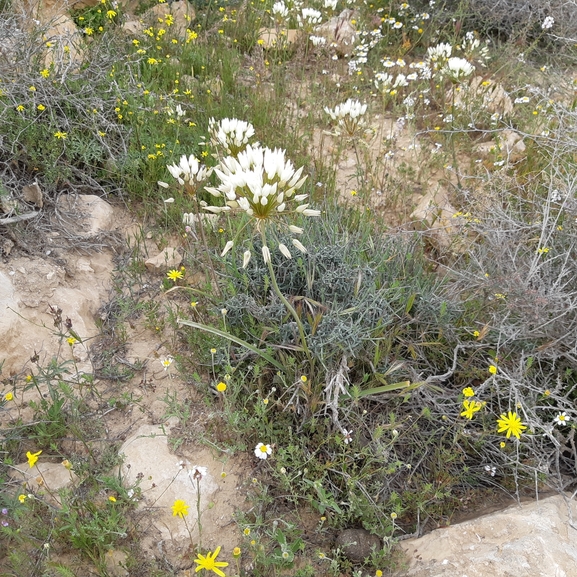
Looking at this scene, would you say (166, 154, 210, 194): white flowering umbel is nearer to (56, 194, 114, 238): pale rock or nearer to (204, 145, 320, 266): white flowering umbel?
(204, 145, 320, 266): white flowering umbel

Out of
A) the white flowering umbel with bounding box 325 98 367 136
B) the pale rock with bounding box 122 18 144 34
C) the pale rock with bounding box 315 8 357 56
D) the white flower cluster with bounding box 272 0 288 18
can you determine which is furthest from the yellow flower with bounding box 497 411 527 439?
the pale rock with bounding box 122 18 144 34

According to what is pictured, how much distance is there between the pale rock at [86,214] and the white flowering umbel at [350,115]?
171cm

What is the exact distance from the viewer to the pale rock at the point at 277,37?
5330 millimetres

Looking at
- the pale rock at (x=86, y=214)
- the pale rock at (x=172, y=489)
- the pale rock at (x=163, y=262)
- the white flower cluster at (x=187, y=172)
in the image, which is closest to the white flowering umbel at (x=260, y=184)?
the white flower cluster at (x=187, y=172)

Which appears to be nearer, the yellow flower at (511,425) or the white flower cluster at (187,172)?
the yellow flower at (511,425)

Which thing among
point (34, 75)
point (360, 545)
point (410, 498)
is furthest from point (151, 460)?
point (34, 75)

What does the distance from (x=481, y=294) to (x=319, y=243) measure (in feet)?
3.21

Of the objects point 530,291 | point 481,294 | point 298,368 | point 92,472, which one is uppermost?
point 530,291

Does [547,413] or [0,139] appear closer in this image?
[547,413]

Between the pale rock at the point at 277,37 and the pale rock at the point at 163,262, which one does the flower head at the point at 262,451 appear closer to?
the pale rock at the point at 163,262

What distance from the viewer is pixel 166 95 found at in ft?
14.3

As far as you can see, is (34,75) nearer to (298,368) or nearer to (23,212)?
(23,212)

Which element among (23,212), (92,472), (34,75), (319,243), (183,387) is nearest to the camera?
(92,472)

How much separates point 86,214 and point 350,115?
6.33 feet
